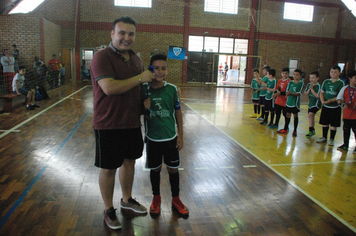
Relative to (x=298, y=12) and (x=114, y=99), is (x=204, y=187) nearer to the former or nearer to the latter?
(x=114, y=99)

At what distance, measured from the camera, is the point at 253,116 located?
7.86 m

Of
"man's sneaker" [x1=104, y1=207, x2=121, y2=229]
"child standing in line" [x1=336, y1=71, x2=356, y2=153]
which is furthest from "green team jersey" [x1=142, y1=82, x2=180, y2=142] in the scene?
"child standing in line" [x1=336, y1=71, x2=356, y2=153]

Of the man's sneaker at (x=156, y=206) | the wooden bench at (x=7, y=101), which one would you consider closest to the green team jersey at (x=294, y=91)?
the man's sneaker at (x=156, y=206)

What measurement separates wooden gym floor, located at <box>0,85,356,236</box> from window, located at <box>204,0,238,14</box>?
14692 mm

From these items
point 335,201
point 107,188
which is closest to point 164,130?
point 107,188

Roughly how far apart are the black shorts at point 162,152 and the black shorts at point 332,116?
12.9ft

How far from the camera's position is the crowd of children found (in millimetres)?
4605

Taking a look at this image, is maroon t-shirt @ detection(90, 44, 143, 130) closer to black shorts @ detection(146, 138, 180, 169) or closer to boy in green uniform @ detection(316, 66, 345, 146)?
black shorts @ detection(146, 138, 180, 169)

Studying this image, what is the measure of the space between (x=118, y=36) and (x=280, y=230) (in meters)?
2.21

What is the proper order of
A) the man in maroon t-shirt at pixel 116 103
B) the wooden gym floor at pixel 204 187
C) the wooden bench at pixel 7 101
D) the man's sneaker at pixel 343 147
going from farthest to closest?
the wooden bench at pixel 7 101, the man's sneaker at pixel 343 147, the wooden gym floor at pixel 204 187, the man in maroon t-shirt at pixel 116 103

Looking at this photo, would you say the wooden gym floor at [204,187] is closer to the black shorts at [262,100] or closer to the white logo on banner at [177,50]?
the black shorts at [262,100]

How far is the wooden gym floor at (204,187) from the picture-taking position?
7.84 ft

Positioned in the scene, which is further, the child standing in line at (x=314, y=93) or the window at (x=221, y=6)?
the window at (x=221, y=6)

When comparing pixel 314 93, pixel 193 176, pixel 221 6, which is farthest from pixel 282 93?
pixel 221 6
